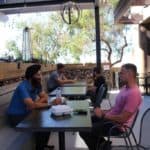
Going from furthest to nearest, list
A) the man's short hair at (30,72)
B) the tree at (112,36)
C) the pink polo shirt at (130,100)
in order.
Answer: the tree at (112,36) → the man's short hair at (30,72) → the pink polo shirt at (130,100)

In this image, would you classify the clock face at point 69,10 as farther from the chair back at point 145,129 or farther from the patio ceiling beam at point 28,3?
the chair back at point 145,129

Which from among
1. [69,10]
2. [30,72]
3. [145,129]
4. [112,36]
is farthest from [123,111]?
[112,36]

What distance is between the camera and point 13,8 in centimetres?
1247

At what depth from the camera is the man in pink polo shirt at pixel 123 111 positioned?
4.21 meters

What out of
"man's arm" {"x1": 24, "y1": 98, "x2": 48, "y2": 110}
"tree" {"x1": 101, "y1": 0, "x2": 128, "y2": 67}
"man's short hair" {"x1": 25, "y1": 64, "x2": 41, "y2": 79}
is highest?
"tree" {"x1": 101, "y1": 0, "x2": 128, "y2": 67}

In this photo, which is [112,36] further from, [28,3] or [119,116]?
[119,116]

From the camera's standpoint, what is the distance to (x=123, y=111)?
4242 mm

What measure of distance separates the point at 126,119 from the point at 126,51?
16.7 metres

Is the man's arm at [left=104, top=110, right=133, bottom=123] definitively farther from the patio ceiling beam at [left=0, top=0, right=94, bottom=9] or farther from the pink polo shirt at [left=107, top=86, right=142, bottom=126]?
the patio ceiling beam at [left=0, top=0, right=94, bottom=9]

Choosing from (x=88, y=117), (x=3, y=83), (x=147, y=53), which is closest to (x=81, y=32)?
(x=147, y=53)

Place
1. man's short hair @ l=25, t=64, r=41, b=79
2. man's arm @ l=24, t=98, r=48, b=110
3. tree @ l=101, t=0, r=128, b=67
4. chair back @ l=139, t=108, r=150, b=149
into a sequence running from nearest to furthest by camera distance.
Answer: chair back @ l=139, t=108, r=150, b=149 < man's arm @ l=24, t=98, r=48, b=110 < man's short hair @ l=25, t=64, r=41, b=79 < tree @ l=101, t=0, r=128, b=67

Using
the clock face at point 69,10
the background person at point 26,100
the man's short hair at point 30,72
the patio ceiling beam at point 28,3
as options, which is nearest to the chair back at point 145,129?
the background person at point 26,100

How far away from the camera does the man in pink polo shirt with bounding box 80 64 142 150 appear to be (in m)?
4.21

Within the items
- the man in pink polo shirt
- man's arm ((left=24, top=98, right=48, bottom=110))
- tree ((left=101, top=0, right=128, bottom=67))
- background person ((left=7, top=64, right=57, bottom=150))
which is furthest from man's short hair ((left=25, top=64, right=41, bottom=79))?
tree ((left=101, top=0, right=128, bottom=67))
